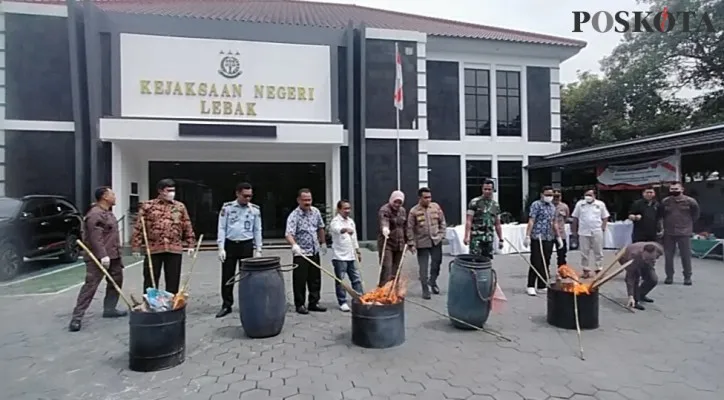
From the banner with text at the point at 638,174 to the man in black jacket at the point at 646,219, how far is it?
15.6ft

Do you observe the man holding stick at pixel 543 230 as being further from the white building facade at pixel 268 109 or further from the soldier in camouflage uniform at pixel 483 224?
the white building facade at pixel 268 109

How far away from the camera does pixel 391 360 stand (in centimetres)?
416

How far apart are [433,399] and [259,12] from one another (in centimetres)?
1708

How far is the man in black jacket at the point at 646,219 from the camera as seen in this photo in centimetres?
752

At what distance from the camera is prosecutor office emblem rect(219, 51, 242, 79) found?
12.6 m

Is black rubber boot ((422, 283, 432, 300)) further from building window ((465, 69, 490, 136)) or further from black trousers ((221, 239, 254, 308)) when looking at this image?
building window ((465, 69, 490, 136))

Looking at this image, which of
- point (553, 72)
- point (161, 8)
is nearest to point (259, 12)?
point (161, 8)

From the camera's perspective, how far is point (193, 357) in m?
4.30

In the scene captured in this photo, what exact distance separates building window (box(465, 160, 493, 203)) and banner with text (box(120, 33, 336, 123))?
577cm

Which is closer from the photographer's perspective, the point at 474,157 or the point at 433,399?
the point at 433,399

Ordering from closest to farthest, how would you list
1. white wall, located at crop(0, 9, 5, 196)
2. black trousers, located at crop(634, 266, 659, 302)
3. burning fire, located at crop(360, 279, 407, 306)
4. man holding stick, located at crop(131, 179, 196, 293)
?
white wall, located at crop(0, 9, 5, 196)
burning fire, located at crop(360, 279, 407, 306)
man holding stick, located at crop(131, 179, 196, 293)
black trousers, located at crop(634, 266, 659, 302)

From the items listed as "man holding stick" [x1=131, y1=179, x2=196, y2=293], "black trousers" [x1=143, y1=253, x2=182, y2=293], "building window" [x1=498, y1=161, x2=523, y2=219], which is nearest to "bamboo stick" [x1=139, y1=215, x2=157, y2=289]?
"man holding stick" [x1=131, y1=179, x2=196, y2=293]

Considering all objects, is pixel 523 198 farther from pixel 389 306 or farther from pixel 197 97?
pixel 389 306

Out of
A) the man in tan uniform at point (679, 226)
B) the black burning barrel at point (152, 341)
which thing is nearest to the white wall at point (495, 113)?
the man in tan uniform at point (679, 226)
